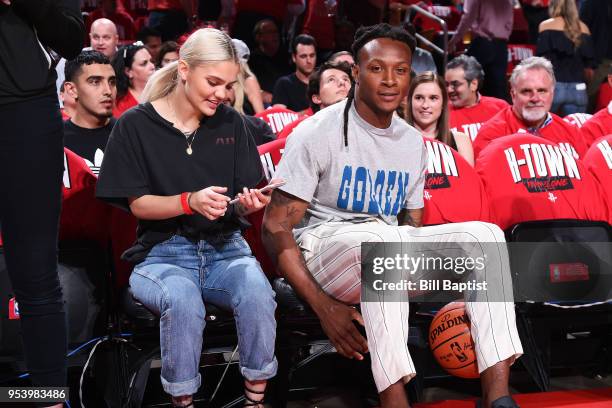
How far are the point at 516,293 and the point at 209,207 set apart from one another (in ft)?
4.44

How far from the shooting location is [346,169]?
116 inches

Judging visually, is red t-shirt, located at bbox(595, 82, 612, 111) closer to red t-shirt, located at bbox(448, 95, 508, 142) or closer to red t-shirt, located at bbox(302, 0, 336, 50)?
red t-shirt, located at bbox(448, 95, 508, 142)

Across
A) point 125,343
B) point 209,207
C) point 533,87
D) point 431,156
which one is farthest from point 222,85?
point 533,87

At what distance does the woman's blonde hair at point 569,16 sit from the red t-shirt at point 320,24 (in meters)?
2.04

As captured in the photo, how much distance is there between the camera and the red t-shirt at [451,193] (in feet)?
12.1

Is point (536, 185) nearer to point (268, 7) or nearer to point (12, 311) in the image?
point (12, 311)

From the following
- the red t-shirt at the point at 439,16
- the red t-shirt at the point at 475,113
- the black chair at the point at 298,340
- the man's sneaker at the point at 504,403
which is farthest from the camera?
the red t-shirt at the point at 439,16

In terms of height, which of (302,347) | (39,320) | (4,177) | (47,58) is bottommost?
(302,347)

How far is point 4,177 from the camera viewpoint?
2.07 m

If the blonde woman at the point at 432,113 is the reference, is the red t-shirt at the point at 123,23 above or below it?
above

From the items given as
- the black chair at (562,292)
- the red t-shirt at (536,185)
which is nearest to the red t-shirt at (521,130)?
Answer: the red t-shirt at (536,185)

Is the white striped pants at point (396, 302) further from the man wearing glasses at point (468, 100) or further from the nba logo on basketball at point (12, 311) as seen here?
the man wearing glasses at point (468, 100)

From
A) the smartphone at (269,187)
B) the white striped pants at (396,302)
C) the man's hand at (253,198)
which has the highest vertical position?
the smartphone at (269,187)

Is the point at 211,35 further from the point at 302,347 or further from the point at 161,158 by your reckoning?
the point at 302,347
